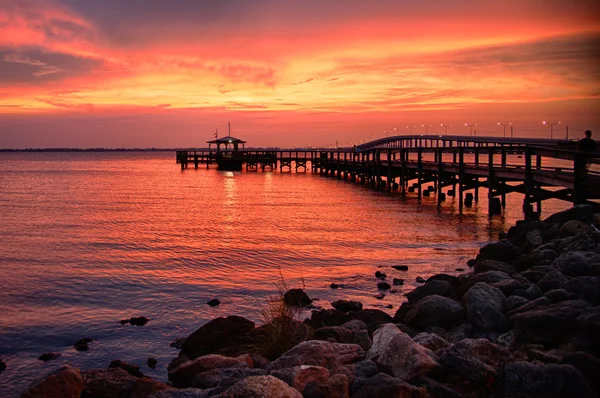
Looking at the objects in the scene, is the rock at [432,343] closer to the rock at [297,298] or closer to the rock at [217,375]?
the rock at [217,375]

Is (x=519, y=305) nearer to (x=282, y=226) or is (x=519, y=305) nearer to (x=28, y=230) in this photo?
(x=282, y=226)

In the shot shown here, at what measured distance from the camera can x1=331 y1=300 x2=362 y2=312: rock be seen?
39.0 feet

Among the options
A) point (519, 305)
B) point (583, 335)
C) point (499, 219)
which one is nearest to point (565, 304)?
point (583, 335)

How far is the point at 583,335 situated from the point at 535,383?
1.33m

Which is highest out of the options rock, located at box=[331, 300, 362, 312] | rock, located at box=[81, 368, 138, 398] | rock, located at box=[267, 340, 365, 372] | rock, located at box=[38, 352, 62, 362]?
rock, located at box=[267, 340, 365, 372]

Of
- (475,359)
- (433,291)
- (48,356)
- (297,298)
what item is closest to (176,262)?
(297,298)

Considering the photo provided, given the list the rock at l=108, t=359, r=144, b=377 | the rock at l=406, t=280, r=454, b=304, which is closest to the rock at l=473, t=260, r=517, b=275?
the rock at l=406, t=280, r=454, b=304

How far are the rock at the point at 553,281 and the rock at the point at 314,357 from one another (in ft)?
12.2

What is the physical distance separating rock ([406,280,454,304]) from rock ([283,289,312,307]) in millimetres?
2607

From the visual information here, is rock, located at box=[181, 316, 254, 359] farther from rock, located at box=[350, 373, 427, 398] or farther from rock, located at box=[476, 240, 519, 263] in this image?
rock, located at box=[476, 240, 519, 263]

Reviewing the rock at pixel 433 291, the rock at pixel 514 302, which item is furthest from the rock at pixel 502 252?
the rock at pixel 514 302

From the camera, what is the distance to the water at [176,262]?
1147 centimetres

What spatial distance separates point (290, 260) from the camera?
62.4 ft

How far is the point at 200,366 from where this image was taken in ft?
24.9
